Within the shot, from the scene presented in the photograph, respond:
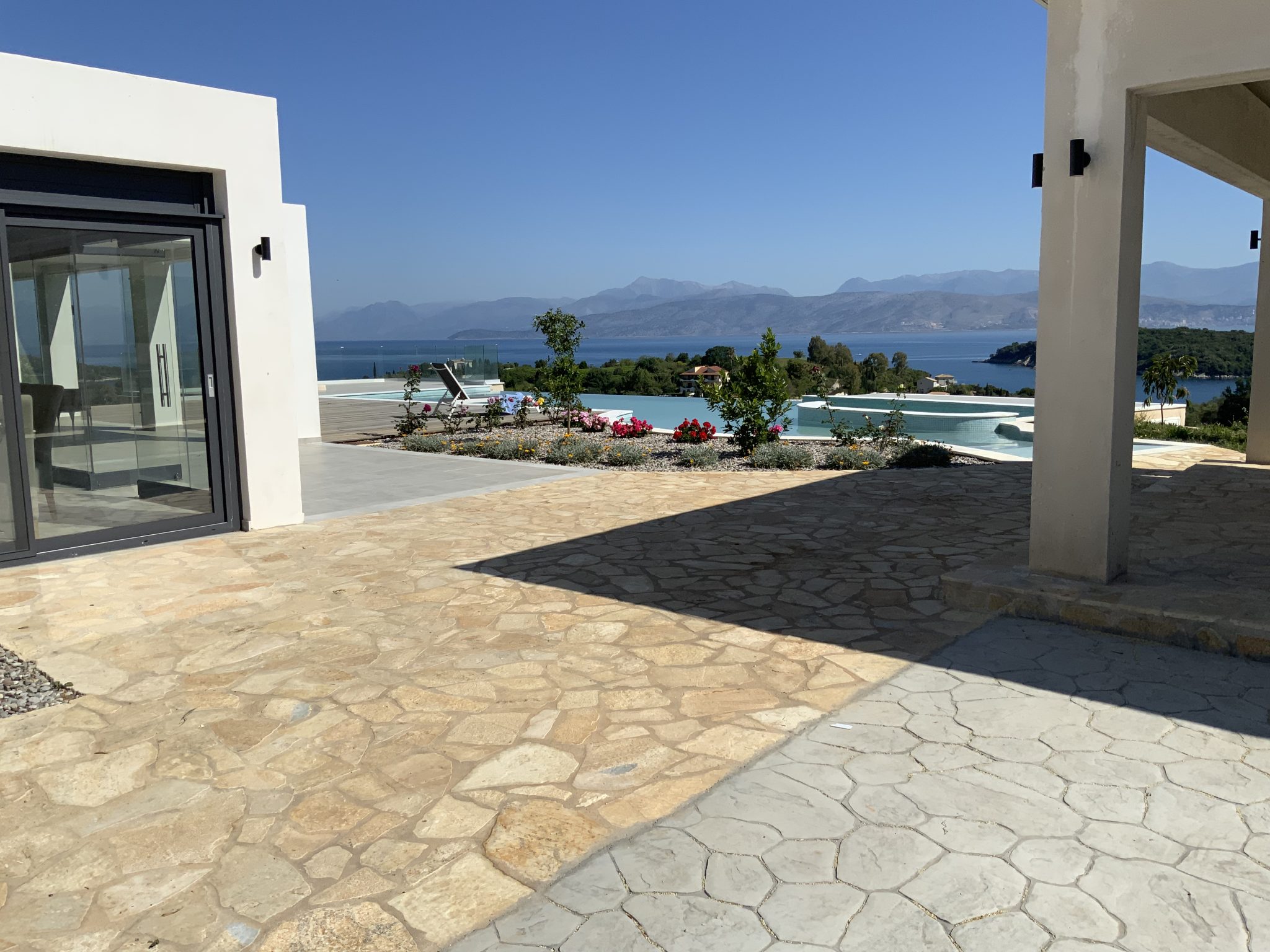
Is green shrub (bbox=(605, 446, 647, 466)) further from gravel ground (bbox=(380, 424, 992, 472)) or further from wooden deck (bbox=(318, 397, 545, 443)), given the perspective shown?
wooden deck (bbox=(318, 397, 545, 443))

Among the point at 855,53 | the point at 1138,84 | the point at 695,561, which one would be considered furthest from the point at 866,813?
the point at 855,53

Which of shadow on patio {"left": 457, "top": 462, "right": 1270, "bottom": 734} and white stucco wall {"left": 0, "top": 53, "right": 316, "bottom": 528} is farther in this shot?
white stucco wall {"left": 0, "top": 53, "right": 316, "bottom": 528}

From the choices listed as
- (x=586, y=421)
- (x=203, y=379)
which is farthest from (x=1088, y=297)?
(x=586, y=421)

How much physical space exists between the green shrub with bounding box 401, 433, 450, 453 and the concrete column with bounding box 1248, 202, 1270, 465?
10168mm

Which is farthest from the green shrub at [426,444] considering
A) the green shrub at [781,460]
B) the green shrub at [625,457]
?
Answer: the green shrub at [781,460]

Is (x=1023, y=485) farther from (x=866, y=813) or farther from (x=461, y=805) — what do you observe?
(x=461, y=805)

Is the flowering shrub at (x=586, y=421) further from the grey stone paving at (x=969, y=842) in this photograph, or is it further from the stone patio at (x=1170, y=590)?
the grey stone paving at (x=969, y=842)

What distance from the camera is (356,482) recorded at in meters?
10.0

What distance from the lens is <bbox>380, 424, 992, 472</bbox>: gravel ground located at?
11227 millimetres

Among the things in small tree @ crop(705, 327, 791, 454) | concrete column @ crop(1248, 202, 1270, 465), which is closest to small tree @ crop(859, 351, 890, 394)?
small tree @ crop(705, 327, 791, 454)

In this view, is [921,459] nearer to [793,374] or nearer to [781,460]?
[781,460]

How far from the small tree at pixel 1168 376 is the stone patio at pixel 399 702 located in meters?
17.7

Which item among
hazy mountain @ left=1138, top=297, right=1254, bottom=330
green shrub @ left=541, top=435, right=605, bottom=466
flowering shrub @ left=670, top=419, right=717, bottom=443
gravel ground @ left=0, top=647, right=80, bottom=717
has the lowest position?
gravel ground @ left=0, top=647, right=80, bottom=717

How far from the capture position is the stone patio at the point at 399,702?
8.65ft
